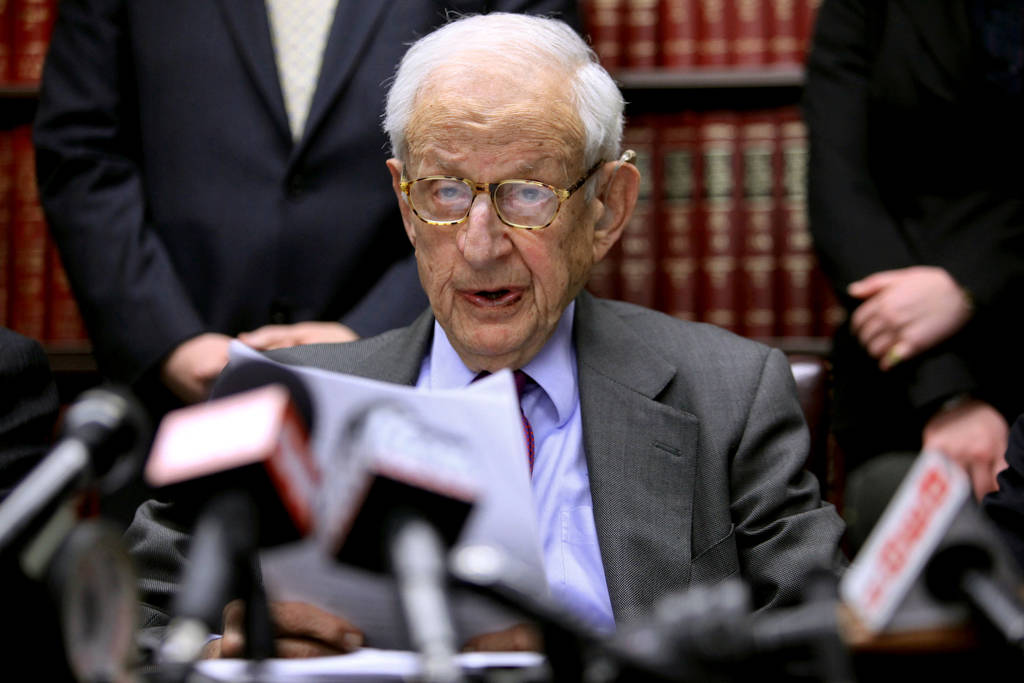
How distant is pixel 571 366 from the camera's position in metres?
2.00

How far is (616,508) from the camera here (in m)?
1.78

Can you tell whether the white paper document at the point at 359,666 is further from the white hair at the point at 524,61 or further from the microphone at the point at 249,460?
Result: the white hair at the point at 524,61

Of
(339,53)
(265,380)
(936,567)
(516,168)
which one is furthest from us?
(339,53)


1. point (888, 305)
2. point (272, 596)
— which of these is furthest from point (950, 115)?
point (272, 596)

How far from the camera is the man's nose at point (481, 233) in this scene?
1803mm

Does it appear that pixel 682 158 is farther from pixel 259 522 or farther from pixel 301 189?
pixel 259 522

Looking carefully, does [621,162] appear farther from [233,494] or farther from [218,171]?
[233,494]

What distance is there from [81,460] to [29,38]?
2.66 meters

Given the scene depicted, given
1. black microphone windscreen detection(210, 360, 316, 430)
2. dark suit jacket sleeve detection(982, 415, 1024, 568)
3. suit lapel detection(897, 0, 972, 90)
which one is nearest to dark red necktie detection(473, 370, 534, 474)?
dark suit jacket sleeve detection(982, 415, 1024, 568)

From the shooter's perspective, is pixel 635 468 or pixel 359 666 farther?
pixel 635 468

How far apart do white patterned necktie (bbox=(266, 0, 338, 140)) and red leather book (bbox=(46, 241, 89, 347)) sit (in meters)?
1.06

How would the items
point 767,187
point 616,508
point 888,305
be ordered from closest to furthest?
point 616,508
point 888,305
point 767,187

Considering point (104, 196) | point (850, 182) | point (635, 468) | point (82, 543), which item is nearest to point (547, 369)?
point (635, 468)

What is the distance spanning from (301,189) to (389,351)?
567mm
